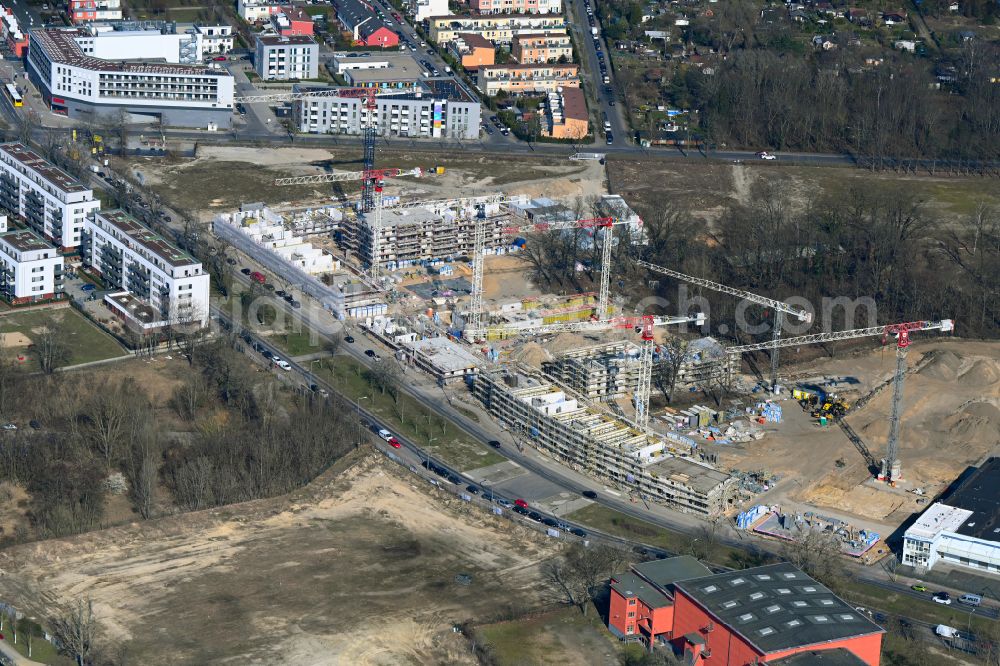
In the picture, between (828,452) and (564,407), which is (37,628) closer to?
(564,407)

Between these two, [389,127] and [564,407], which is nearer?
[564,407]

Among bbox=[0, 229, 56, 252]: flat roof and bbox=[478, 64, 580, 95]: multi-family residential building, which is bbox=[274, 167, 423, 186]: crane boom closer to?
bbox=[478, 64, 580, 95]: multi-family residential building

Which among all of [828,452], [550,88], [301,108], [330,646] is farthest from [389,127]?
[330,646]

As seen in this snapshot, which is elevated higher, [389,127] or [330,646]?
[389,127]

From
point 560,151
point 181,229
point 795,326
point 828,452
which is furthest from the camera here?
point 560,151

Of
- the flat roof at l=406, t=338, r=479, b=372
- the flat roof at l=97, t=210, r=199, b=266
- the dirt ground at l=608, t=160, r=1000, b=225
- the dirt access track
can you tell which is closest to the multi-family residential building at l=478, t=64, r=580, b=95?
the dirt ground at l=608, t=160, r=1000, b=225

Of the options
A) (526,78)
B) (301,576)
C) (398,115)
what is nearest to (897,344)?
(301,576)

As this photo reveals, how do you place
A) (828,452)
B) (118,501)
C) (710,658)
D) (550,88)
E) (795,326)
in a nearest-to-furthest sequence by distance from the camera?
(710,658) < (118,501) < (828,452) < (795,326) < (550,88)
